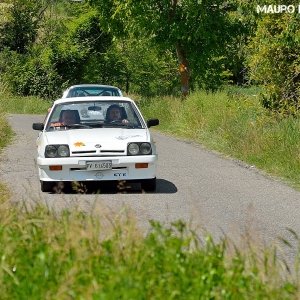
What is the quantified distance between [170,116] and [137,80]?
26.5m

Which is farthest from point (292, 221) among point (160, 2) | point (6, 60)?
point (6, 60)

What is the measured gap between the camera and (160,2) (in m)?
37.7

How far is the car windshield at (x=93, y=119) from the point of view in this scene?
13.9m

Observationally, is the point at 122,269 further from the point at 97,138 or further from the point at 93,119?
the point at 93,119

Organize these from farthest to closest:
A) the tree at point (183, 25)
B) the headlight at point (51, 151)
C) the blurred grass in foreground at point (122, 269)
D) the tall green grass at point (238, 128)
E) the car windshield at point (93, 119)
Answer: the tree at point (183, 25), the tall green grass at point (238, 128), the car windshield at point (93, 119), the headlight at point (51, 151), the blurred grass in foreground at point (122, 269)

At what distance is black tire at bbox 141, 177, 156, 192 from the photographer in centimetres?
1307

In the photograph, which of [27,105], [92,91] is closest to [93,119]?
[92,91]

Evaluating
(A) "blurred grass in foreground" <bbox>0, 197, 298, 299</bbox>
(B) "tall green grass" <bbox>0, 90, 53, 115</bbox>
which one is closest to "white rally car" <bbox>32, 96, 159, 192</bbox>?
(A) "blurred grass in foreground" <bbox>0, 197, 298, 299</bbox>

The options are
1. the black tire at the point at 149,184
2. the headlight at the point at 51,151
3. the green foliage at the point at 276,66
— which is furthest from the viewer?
the green foliage at the point at 276,66

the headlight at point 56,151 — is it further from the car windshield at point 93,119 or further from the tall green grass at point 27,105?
the tall green grass at point 27,105

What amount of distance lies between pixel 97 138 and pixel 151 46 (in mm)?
26081

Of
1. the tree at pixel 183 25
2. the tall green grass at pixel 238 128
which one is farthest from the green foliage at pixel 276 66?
the tree at pixel 183 25

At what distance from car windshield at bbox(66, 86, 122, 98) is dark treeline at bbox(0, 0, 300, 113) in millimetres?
3723

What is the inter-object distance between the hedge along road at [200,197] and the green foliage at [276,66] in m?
3.55
